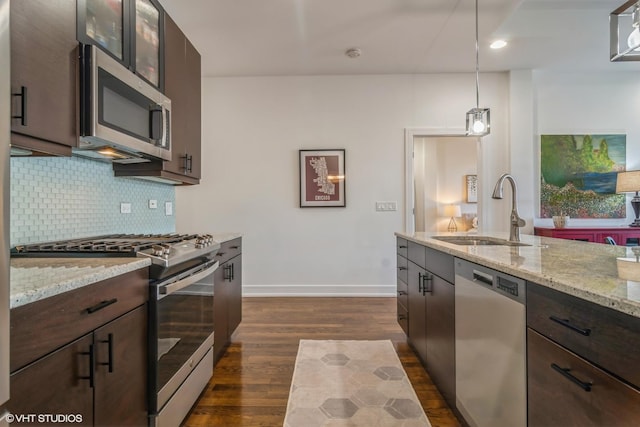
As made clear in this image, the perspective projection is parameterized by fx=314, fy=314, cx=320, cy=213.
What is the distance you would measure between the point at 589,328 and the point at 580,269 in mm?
316

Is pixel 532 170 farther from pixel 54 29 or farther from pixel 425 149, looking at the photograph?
pixel 54 29

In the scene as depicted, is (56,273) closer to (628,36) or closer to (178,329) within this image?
(178,329)

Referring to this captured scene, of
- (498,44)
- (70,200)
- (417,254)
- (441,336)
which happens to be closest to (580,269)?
(441,336)

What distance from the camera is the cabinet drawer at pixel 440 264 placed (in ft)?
5.40

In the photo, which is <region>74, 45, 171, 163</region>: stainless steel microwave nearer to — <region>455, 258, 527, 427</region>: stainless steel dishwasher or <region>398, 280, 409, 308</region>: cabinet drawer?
<region>455, 258, 527, 427</region>: stainless steel dishwasher

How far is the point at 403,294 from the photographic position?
8.50 ft

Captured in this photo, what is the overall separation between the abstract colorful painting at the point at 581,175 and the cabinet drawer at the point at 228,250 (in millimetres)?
3706

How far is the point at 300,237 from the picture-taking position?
4.04 metres

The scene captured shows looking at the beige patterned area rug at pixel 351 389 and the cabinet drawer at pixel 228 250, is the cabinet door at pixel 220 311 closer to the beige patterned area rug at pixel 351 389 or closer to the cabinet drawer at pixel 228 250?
the cabinet drawer at pixel 228 250

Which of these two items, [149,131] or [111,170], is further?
[111,170]

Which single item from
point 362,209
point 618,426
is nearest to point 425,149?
point 362,209

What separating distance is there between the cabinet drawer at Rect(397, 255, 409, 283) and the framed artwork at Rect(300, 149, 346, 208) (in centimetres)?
147

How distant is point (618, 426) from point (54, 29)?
6.88 feet

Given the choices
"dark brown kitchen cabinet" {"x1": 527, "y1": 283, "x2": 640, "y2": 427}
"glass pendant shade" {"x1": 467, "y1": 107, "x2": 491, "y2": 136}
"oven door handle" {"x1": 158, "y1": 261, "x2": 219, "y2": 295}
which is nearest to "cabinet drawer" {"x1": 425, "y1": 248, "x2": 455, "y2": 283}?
"dark brown kitchen cabinet" {"x1": 527, "y1": 283, "x2": 640, "y2": 427}
